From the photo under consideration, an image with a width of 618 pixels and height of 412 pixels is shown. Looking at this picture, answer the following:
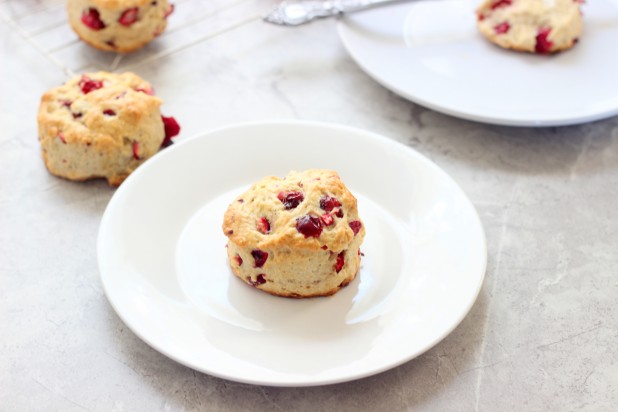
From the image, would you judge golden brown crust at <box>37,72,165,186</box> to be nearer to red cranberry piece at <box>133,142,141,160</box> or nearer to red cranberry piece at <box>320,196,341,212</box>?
red cranberry piece at <box>133,142,141,160</box>

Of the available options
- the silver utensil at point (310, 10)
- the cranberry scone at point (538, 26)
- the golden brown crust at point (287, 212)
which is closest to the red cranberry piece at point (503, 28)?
the cranberry scone at point (538, 26)

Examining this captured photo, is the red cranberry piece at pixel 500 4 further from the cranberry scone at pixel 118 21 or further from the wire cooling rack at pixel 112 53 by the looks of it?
the cranberry scone at pixel 118 21

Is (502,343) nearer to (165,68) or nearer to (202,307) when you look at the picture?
(202,307)

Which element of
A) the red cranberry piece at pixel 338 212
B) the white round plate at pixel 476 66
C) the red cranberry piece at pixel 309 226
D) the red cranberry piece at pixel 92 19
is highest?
the red cranberry piece at pixel 309 226

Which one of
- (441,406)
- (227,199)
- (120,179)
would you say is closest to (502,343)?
(441,406)

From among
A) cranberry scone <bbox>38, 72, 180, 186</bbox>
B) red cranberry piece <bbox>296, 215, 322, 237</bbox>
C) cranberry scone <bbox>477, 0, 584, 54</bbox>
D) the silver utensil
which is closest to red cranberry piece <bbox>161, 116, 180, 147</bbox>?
cranberry scone <bbox>38, 72, 180, 186</bbox>

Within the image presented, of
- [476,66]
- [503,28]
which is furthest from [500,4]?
[476,66]

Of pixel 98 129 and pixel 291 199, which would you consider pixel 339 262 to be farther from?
pixel 98 129
